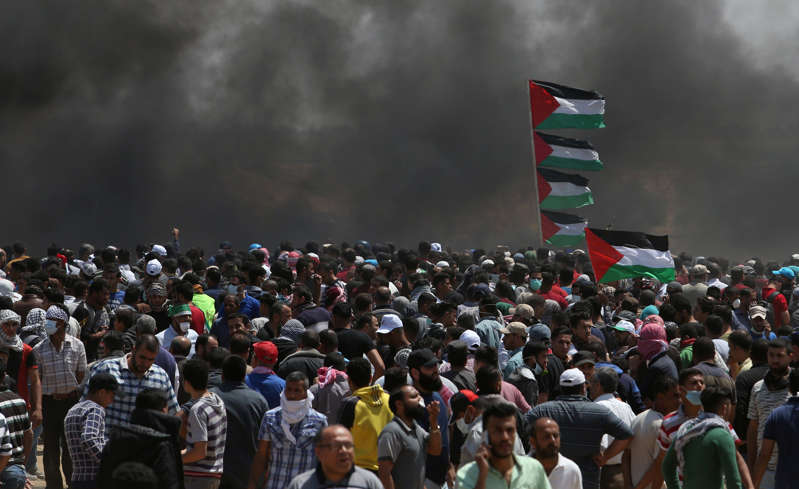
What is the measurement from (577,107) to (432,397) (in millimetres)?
7893

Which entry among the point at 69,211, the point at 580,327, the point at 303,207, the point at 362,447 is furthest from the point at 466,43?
the point at 362,447

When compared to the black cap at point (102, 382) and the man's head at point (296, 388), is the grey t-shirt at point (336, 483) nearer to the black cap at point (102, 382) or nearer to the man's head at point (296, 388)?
the man's head at point (296, 388)

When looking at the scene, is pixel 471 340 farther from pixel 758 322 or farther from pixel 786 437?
pixel 758 322

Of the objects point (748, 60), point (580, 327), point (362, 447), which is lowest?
point (362, 447)

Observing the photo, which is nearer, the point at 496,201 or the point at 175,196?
the point at 175,196

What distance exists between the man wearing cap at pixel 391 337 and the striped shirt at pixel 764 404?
2.53 metres

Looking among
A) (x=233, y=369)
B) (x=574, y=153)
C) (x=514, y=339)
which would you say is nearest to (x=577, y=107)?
(x=574, y=153)

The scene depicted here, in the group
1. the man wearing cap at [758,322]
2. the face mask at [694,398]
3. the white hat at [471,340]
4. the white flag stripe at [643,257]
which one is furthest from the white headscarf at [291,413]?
the white flag stripe at [643,257]

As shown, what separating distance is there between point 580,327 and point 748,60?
72.9 feet

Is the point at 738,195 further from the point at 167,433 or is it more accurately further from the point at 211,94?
the point at 167,433

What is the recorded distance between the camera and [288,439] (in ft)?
17.3

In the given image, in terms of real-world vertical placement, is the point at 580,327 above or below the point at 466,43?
below

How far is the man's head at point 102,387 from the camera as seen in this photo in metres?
5.42

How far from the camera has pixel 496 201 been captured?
27562 millimetres
